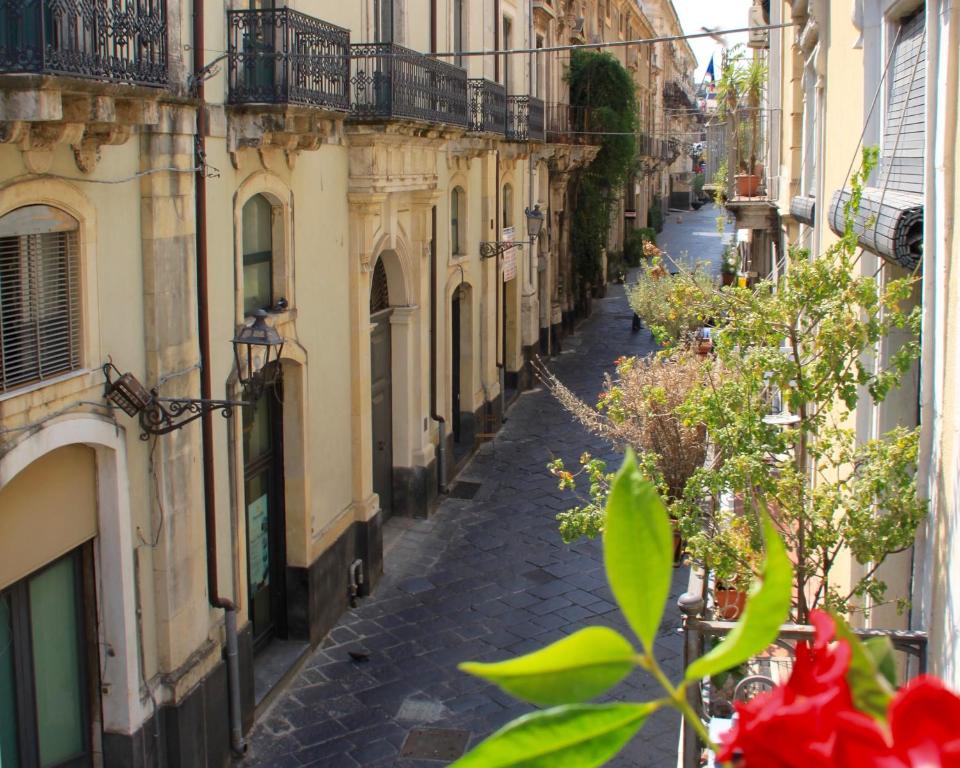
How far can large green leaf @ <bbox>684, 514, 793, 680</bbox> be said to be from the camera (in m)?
1.23

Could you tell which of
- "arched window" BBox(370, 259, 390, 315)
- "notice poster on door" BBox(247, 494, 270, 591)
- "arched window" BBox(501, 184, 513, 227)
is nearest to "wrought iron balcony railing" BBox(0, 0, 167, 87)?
"notice poster on door" BBox(247, 494, 270, 591)

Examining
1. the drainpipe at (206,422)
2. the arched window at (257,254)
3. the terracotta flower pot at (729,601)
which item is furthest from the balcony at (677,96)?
the drainpipe at (206,422)

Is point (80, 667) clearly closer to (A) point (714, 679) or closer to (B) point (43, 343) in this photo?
(B) point (43, 343)

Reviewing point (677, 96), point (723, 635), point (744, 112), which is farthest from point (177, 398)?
point (677, 96)

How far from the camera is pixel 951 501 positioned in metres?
4.60

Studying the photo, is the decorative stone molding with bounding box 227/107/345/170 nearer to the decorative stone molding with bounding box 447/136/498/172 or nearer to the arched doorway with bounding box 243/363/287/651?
the arched doorway with bounding box 243/363/287/651

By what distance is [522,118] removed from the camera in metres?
21.8

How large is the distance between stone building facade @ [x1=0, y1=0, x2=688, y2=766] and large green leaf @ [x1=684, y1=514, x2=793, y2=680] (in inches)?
237

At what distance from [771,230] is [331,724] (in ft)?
37.6

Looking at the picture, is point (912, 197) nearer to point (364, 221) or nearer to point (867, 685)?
point (867, 685)

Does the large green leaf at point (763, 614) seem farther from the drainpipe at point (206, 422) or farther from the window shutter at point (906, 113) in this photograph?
the drainpipe at point (206, 422)

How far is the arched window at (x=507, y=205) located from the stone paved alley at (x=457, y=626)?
5122 millimetres

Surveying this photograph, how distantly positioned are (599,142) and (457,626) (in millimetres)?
20801

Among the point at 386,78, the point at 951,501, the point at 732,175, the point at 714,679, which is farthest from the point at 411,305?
the point at 951,501
